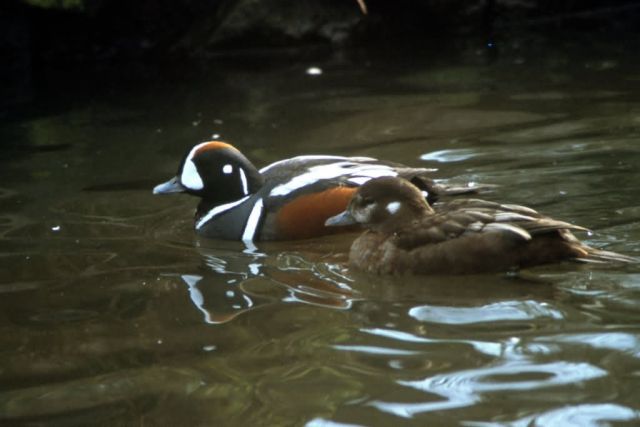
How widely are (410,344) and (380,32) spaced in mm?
8950

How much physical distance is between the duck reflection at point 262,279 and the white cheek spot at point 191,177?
0.54 metres

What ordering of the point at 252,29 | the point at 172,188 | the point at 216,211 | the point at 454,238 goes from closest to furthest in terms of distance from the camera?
the point at 454,238
the point at 216,211
the point at 172,188
the point at 252,29

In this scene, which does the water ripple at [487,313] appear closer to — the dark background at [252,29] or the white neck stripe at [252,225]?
the white neck stripe at [252,225]

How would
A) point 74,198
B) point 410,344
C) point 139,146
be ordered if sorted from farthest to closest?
1. point 139,146
2. point 74,198
3. point 410,344

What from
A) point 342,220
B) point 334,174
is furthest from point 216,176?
point 342,220

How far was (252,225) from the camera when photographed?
7.03 m

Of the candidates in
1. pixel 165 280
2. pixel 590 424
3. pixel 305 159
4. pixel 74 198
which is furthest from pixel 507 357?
pixel 74 198

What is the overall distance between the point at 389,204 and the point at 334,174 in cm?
90

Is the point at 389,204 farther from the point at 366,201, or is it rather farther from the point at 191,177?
the point at 191,177

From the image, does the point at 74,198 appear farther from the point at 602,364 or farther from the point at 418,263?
the point at 602,364

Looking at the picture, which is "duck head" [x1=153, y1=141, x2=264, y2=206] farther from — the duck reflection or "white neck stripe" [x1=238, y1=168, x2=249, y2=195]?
the duck reflection

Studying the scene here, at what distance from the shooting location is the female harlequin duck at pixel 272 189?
690cm

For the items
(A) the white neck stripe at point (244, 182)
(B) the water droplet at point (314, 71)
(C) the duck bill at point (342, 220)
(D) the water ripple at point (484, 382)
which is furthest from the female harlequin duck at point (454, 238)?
Result: (B) the water droplet at point (314, 71)

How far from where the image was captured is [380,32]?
43.8 feet
